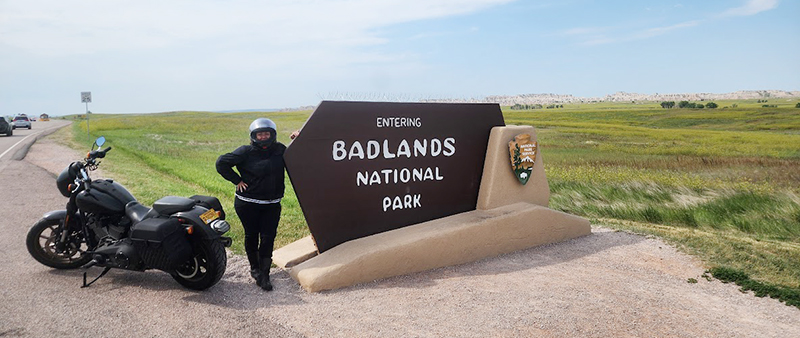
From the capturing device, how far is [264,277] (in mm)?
5719

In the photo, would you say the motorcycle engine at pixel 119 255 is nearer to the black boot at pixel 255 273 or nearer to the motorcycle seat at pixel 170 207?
the motorcycle seat at pixel 170 207

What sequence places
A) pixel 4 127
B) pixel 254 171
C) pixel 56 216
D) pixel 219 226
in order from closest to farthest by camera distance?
pixel 219 226
pixel 254 171
pixel 56 216
pixel 4 127

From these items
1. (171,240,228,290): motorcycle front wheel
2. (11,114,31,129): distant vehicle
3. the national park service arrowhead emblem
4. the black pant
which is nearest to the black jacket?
the black pant

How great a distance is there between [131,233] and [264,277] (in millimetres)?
1359

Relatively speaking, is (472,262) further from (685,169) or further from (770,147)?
(770,147)

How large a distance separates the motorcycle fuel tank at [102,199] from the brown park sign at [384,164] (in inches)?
71.0

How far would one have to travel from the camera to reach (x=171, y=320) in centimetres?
476

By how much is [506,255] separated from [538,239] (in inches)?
29.0

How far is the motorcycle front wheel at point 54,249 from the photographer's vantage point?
6.07 meters

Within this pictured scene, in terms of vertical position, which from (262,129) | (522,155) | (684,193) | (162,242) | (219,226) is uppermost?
(262,129)

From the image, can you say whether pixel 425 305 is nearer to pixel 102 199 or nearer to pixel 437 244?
pixel 437 244

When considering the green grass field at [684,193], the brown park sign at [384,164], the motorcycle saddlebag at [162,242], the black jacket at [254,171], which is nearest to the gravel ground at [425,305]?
the motorcycle saddlebag at [162,242]

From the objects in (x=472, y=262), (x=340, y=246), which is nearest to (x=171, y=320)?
(x=340, y=246)

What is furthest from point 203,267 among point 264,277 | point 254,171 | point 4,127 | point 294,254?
point 4,127
